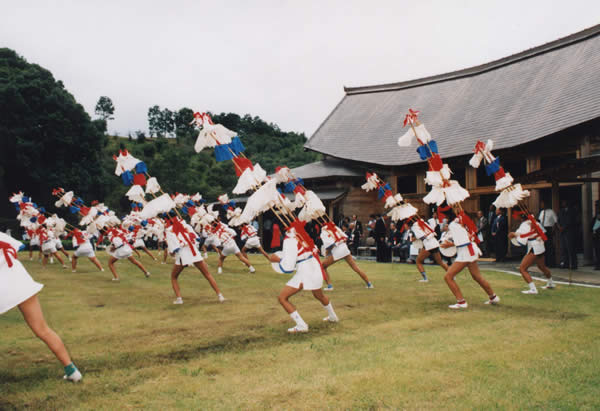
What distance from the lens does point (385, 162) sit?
73.0ft

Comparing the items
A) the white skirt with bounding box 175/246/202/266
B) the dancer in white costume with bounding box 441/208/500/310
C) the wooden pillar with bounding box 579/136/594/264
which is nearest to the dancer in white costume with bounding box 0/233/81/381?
the white skirt with bounding box 175/246/202/266

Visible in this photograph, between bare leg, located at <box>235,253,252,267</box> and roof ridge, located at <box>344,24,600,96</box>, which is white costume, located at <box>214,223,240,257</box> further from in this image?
roof ridge, located at <box>344,24,600,96</box>

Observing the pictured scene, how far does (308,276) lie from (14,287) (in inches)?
146

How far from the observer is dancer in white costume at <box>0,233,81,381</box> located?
14.1ft

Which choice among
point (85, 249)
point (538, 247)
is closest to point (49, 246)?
point (85, 249)

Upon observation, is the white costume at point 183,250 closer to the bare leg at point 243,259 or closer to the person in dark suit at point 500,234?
the bare leg at point 243,259

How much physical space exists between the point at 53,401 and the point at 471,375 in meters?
3.99

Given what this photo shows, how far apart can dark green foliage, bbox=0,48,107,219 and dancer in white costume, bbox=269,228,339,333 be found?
105 feet

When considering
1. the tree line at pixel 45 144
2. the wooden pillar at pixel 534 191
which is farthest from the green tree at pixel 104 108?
the wooden pillar at pixel 534 191

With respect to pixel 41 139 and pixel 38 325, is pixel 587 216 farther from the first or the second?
pixel 41 139

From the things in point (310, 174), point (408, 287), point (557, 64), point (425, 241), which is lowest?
point (408, 287)

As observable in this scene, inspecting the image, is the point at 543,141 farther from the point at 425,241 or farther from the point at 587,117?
the point at 425,241

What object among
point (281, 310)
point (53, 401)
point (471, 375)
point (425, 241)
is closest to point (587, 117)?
point (425, 241)

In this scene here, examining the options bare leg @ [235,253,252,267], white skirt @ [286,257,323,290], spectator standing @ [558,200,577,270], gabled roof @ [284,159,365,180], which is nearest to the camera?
white skirt @ [286,257,323,290]
